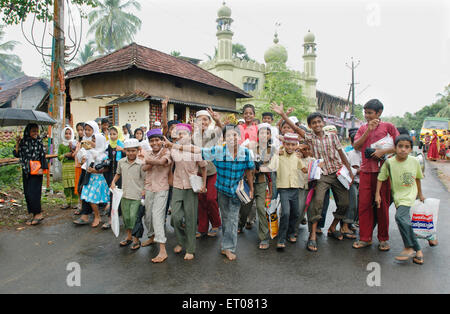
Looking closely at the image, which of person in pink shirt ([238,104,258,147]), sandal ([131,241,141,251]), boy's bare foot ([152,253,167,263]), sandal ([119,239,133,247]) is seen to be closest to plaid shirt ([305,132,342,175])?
person in pink shirt ([238,104,258,147])

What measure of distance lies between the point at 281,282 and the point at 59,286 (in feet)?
7.37

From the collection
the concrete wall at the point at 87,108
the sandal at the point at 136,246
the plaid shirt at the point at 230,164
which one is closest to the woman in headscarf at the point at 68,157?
the sandal at the point at 136,246

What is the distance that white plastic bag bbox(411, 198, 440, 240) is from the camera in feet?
13.0

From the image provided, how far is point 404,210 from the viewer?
385 cm

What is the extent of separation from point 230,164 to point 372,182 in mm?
2024

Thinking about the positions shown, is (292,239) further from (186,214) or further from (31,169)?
(31,169)

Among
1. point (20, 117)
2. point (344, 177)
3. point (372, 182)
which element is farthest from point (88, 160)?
point (372, 182)

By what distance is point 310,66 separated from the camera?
1342 inches

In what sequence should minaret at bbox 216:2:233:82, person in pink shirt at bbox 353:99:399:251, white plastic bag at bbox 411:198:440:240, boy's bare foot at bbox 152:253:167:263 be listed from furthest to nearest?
minaret at bbox 216:2:233:82 < person in pink shirt at bbox 353:99:399:251 < white plastic bag at bbox 411:198:440:240 < boy's bare foot at bbox 152:253:167:263

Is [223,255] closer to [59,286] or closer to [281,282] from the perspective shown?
[281,282]

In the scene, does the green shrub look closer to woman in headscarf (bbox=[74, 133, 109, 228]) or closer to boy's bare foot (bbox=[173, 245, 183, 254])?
woman in headscarf (bbox=[74, 133, 109, 228])

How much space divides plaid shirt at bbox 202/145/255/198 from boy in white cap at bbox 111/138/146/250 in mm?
1051
